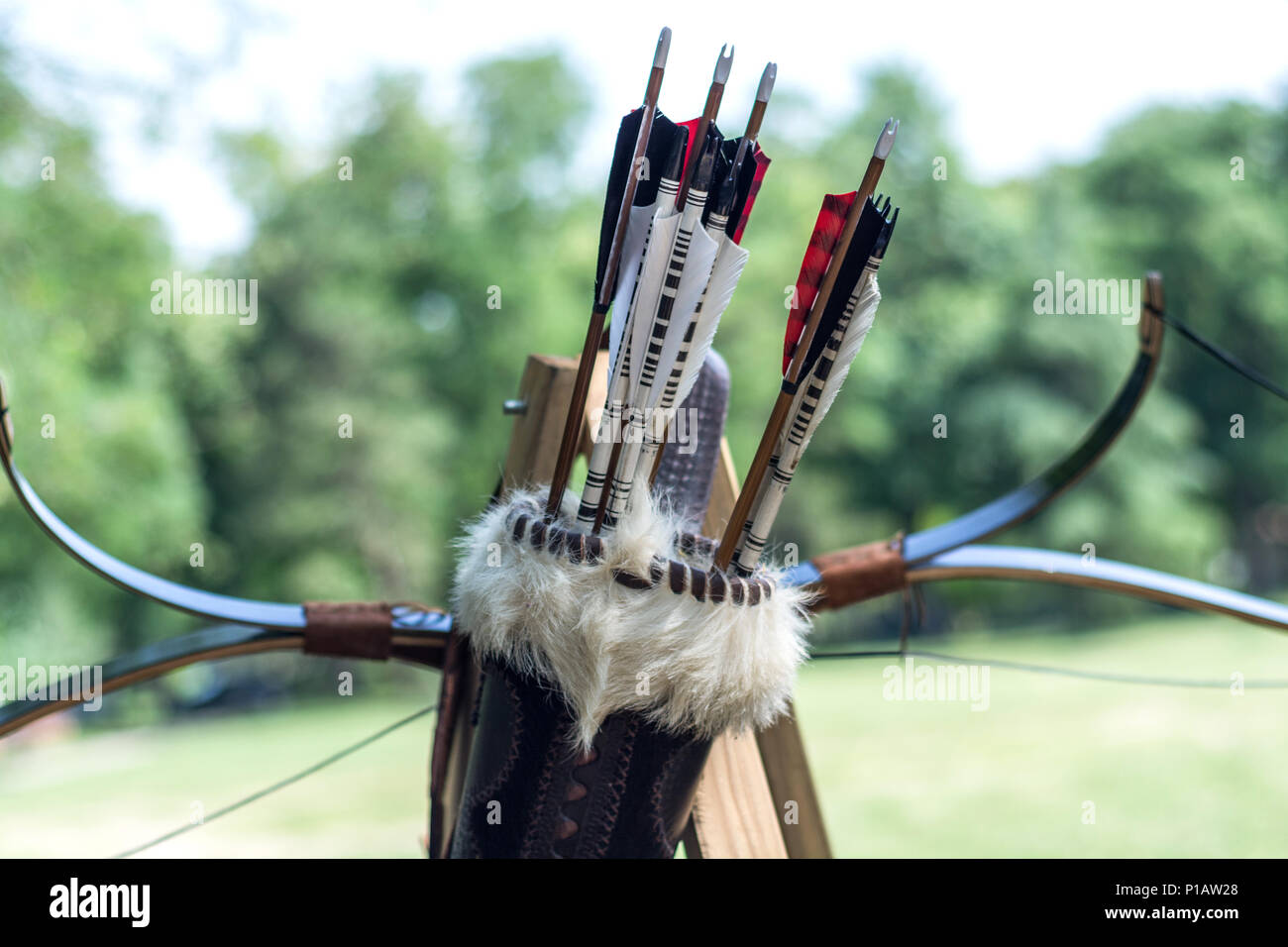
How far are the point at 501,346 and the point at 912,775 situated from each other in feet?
26.0

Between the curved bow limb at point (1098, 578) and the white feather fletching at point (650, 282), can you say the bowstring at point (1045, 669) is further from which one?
the white feather fletching at point (650, 282)

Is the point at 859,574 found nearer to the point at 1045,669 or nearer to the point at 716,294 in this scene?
the point at 1045,669

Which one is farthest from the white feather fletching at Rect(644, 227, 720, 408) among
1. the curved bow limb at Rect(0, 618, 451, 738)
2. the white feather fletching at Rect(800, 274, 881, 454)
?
the curved bow limb at Rect(0, 618, 451, 738)

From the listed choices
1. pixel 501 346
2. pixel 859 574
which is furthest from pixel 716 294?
pixel 501 346

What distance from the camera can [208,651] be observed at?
39.5 inches

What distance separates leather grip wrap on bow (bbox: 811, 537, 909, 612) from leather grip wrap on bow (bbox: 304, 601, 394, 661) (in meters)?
0.45

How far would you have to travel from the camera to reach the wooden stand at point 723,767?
1.03 metres

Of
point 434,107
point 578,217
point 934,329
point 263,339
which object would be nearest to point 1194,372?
point 934,329

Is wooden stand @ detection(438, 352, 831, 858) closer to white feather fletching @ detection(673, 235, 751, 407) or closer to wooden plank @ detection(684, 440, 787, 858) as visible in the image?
wooden plank @ detection(684, 440, 787, 858)

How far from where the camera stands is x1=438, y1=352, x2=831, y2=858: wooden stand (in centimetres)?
103

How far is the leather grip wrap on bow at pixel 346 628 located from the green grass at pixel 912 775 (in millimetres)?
1608
